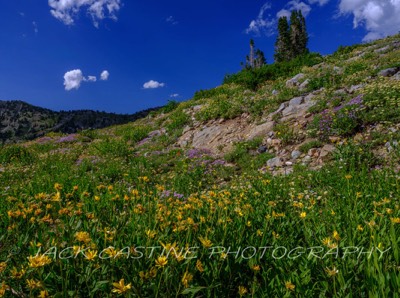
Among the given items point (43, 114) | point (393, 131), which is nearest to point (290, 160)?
point (393, 131)

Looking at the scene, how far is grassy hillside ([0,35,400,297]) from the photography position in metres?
2.40

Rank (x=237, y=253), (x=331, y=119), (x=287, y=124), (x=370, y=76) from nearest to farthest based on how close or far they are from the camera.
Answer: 1. (x=237, y=253)
2. (x=331, y=119)
3. (x=287, y=124)
4. (x=370, y=76)

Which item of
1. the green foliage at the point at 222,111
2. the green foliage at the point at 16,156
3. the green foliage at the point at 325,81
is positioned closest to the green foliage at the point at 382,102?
the green foliage at the point at 325,81

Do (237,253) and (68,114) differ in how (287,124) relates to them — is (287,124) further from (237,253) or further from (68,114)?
(68,114)

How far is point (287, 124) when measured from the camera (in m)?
12.0

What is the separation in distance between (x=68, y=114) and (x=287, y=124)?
11614 cm

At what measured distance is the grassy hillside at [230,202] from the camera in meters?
2.40

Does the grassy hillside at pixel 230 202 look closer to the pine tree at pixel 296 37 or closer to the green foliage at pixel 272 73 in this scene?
the green foliage at pixel 272 73

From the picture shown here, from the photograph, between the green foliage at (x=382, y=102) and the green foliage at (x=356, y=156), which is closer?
the green foliage at (x=356, y=156)

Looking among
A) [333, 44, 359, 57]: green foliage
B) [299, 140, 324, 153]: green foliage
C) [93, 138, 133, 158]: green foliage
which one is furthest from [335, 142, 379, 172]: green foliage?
[333, 44, 359, 57]: green foliage

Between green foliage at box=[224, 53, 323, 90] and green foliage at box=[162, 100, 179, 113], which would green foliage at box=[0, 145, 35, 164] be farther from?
green foliage at box=[224, 53, 323, 90]

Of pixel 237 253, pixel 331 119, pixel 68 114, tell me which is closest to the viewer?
pixel 237 253

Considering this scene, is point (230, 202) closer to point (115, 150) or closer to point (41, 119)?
point (115, 150)

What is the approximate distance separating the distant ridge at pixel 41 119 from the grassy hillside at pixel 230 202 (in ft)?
299
